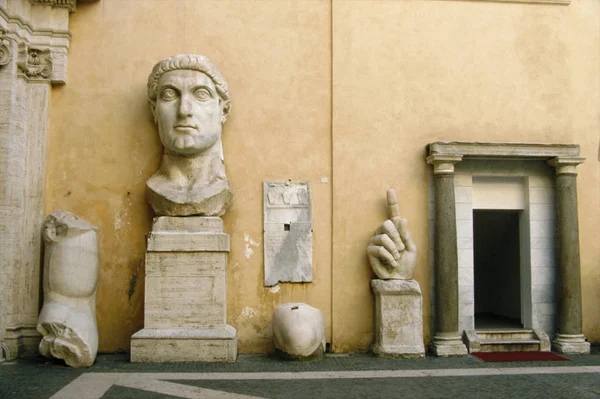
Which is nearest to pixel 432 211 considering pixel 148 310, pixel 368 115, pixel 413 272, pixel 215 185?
pixel 413 272

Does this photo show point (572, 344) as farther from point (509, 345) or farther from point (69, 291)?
point (69, 291)

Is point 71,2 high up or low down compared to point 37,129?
up

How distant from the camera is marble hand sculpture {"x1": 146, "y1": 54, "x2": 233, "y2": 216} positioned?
631cm

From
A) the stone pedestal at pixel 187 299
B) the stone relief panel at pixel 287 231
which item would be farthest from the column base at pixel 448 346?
the stone pedestal at pixel 187 299

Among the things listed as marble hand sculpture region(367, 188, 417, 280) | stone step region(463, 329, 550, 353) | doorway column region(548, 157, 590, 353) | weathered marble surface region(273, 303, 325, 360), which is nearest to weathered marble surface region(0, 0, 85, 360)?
weathered marble surface region(273, 303, 325, 360)

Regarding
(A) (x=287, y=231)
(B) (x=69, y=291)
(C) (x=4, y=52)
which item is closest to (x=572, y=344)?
(A) (x=287, y=231)

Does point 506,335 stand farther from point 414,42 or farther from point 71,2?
point 71,2

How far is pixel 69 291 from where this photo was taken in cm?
613

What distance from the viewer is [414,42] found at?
23.5 feet

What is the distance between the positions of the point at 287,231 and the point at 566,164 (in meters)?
3.29

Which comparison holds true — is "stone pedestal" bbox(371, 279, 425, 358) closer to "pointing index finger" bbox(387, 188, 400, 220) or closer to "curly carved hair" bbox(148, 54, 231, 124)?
"pointing index finger" bbox(387, 188, 400, 220)

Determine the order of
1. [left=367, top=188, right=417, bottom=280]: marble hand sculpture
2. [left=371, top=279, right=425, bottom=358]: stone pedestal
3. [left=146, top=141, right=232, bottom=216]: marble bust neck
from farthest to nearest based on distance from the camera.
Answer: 1. [left=367, top=188, right=417, bottom=280]: marble hand sculpture
2. [left=371, top=279, right=425, bottom=358]: stone pedestal
3. [left=146, top=141, right=232, bottom=216]: marble bust neck

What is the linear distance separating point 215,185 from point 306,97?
1540mm

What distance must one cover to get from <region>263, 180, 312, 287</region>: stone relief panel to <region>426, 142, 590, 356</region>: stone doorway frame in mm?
1476
